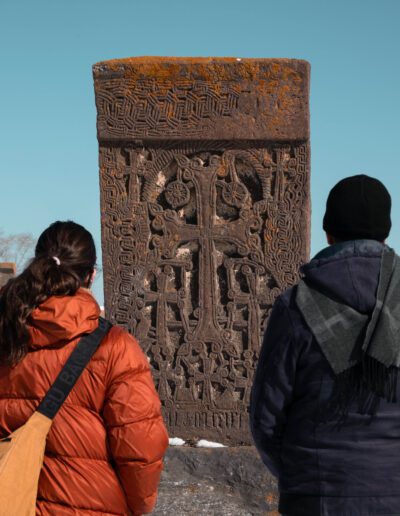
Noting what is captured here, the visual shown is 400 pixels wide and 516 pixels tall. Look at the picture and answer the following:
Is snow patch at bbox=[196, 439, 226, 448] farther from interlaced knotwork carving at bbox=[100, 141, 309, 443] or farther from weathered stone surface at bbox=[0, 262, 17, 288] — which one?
weathered stone surface at bbox=[0, 262, 17, 288]

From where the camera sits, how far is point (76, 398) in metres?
2.10

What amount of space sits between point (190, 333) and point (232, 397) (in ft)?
1.42

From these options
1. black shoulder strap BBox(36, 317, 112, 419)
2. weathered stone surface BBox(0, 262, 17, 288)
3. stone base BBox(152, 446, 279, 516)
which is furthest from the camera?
weathered stone surface BBox(0, 262, 17, 288)

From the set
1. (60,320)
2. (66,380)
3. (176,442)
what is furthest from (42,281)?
(176,442)

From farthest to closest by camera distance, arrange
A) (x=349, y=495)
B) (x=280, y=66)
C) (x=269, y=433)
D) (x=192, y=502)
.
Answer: (x=280, y=66) < (x=192, y=502) < (x=269, y=433) < (x=349, y=495)

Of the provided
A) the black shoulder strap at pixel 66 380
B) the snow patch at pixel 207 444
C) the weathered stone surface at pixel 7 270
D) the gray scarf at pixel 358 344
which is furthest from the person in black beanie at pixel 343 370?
the weathered stone surface at pixel 7 270

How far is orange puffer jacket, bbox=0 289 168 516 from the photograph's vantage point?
82.4 inches

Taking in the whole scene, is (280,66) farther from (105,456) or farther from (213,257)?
(105,456)

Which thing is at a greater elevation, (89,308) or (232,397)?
(89,308)

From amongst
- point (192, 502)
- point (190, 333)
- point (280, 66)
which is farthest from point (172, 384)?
point (280, 66)

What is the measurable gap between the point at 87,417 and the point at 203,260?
9.21ft

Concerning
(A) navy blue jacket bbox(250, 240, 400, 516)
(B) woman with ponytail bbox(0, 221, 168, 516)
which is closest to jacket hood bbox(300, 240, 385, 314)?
(A) navy blue jacket bbox(250, 240, 400, 516)

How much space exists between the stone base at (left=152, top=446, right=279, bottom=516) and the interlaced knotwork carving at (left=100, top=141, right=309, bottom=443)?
18cm

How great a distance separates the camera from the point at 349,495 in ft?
6.23
